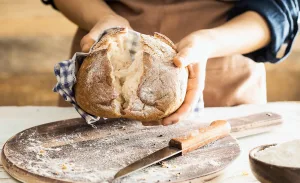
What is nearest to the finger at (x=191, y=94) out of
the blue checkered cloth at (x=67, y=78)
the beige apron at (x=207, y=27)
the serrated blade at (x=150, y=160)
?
the serrated blade at (x=150, y=160)

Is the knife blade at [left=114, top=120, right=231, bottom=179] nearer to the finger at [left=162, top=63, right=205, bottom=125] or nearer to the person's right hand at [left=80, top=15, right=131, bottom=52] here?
the finger at [left=162, top=63, right=205, bottom=125]

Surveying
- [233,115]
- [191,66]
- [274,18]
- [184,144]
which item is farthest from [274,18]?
[184,144]

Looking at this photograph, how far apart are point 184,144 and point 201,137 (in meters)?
0.07

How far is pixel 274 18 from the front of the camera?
178 centimetres

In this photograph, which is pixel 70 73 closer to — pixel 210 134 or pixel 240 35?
pixel 210 134

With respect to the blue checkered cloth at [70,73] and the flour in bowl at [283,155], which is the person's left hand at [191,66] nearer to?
the blue checkered cloth at [70,73]

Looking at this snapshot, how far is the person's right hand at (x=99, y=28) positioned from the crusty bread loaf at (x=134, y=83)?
0.10 meters

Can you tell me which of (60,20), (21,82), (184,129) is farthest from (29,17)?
(184,129)

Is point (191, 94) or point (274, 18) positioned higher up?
point (274, 18)

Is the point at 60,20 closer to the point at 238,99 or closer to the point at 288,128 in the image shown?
the point at 238,99

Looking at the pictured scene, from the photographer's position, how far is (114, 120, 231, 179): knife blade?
1.16 metres

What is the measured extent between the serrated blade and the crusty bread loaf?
13 centimetres

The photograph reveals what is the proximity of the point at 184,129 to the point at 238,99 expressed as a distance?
19.6 inches

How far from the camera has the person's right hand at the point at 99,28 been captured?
1500 millimetres
